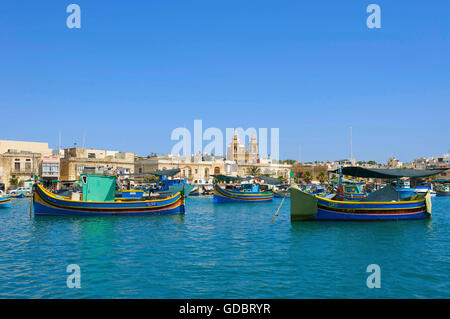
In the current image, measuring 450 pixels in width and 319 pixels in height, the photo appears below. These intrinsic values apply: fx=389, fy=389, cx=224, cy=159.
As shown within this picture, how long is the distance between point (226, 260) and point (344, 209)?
13.7 meters

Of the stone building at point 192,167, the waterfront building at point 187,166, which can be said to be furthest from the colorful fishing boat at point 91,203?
the waterfront building at point 187,166

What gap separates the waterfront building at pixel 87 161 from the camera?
246 feet

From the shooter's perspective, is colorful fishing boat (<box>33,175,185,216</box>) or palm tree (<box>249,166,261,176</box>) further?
palm tree (<box>249,166,261,176</box>)

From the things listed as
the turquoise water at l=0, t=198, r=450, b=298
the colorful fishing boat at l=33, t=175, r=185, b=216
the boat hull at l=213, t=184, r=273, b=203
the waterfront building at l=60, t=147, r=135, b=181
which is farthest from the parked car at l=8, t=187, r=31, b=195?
the turquoise water at l=0, t=198, r=450, b=298

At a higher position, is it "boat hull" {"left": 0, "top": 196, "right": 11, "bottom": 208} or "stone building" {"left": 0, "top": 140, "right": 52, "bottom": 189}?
"stone building" {"left": 0, "top": 140, "right": 52, "bottom": 189}

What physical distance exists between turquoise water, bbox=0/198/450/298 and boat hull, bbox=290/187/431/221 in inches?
43.1

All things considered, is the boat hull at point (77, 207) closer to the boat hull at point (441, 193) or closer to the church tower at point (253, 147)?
the boat hull at point (441, 193)

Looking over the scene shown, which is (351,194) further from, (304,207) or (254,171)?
(254,171)

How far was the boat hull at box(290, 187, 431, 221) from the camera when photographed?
26.2m

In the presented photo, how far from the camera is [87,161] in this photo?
76812 mm

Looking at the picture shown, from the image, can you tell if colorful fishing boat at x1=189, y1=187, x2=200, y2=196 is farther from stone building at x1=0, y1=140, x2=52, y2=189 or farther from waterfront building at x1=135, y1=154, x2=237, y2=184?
stone building at x1=0, y1=140, x2=52, y2=189

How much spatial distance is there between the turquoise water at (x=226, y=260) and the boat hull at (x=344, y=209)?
1.10 metres

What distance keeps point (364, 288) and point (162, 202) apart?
22383mm

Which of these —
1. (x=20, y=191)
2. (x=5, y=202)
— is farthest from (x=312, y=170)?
(x=5, y=202)
